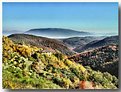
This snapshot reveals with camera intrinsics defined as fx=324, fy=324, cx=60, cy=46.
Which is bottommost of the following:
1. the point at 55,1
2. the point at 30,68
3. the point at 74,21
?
the point at 30,68

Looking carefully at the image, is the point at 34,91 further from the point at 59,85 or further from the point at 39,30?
the point at 39,30

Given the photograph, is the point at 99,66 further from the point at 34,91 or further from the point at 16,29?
the point at 16,29

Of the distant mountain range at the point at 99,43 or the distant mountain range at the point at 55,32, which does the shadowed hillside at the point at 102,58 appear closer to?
the distant mountain range at the point at 99,43

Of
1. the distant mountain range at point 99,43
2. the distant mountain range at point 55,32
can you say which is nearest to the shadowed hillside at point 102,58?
the distant mountain range at point 99,43

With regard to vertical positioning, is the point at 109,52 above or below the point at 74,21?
below

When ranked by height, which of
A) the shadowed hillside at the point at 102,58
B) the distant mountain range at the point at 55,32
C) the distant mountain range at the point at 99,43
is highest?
the distant mountain range at the point at 55,32

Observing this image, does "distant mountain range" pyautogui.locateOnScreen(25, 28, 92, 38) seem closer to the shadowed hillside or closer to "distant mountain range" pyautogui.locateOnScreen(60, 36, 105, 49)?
"distant mountain range" pyautogui.locateOnScreen(60, 36, 105, 49)

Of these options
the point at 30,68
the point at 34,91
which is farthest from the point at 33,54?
the point at 34,91
